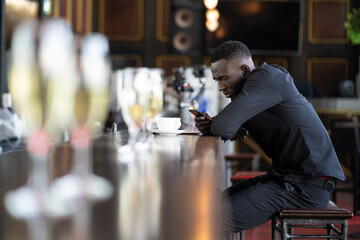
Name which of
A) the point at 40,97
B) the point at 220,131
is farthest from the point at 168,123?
the point at 40,97

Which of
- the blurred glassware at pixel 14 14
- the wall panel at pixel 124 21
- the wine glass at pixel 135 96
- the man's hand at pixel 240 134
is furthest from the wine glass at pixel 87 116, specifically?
the wall panel at pixel 124 21

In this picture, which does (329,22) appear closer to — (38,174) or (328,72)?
(328,72)

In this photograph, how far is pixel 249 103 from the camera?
6.46 ft

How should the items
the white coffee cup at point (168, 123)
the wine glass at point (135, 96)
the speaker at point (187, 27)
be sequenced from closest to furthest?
1. the wine glass at point (135, 96)
2. the white coffee cup at point (168, 123)
3. the speaker at point (187, 27)

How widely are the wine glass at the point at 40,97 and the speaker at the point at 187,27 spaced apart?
8.56m

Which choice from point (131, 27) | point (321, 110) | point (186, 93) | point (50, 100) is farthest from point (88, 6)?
point (50, 100)

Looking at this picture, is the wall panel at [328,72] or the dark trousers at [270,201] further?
the wall panel at [328,72]

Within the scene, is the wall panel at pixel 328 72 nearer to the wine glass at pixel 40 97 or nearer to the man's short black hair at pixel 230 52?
the man's short black hair at pixel 230 52

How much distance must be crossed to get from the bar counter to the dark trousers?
2.84 feet

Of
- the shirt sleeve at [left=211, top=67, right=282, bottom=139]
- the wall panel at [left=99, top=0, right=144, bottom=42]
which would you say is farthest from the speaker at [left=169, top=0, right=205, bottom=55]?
the shirt sleeve at [left=211, top=67, right=282, bottom=139]

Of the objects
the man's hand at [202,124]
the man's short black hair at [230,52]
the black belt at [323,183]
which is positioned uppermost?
the man's short black hair at [230,52]

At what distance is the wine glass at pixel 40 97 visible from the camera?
1.86 feet

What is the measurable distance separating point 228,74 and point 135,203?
62.5 inches

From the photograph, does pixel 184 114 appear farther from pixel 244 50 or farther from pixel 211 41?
pixel 211 41
